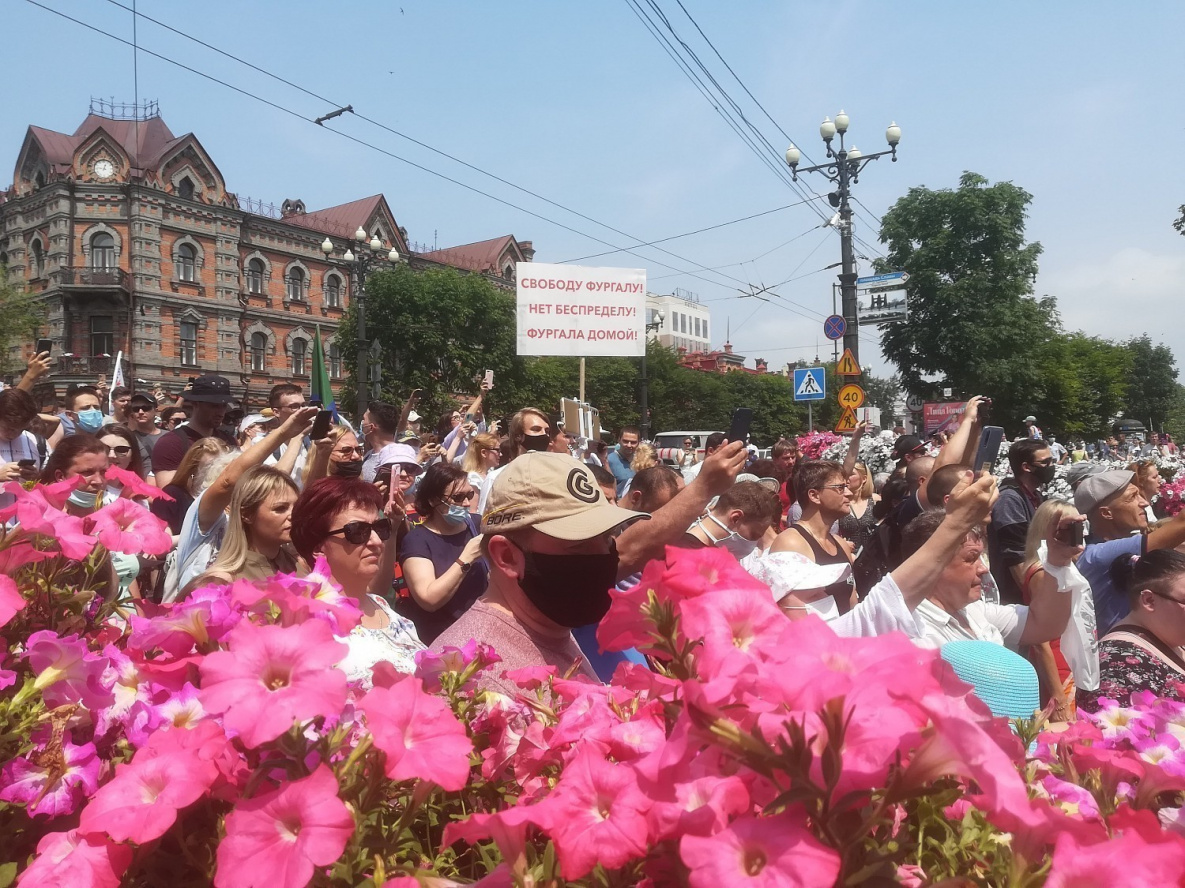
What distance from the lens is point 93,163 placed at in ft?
122

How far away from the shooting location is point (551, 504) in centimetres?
204

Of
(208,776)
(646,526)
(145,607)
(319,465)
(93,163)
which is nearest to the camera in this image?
(208,776)

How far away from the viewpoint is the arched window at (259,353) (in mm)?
41438

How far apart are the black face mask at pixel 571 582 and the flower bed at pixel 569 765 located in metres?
0.74

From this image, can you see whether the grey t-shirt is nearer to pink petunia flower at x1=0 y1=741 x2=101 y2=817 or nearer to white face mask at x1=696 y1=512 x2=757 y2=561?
pink petunia flower at x1=0 y1=741 x2=101 y2=817

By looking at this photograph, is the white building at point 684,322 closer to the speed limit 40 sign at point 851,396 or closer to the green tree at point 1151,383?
the green tree at point 1151,383

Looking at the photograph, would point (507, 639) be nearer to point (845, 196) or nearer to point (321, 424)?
point (321, 424)

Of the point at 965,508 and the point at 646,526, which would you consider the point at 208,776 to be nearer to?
the point at 646,526

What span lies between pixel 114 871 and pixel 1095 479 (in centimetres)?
535

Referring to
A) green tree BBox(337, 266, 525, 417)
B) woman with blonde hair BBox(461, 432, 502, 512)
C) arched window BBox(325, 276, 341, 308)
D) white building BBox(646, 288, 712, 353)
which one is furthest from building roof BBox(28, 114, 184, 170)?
white building BBox(646, 288, 712, 353)

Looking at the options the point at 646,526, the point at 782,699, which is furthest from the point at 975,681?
the point at 782,699

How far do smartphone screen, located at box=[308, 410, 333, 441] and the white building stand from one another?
9497 centimetres

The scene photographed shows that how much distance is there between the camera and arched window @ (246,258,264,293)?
41375 mm

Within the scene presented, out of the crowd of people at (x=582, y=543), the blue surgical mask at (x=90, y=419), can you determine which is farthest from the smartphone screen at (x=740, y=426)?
the blue surgical mask at (x=90, y=419)
